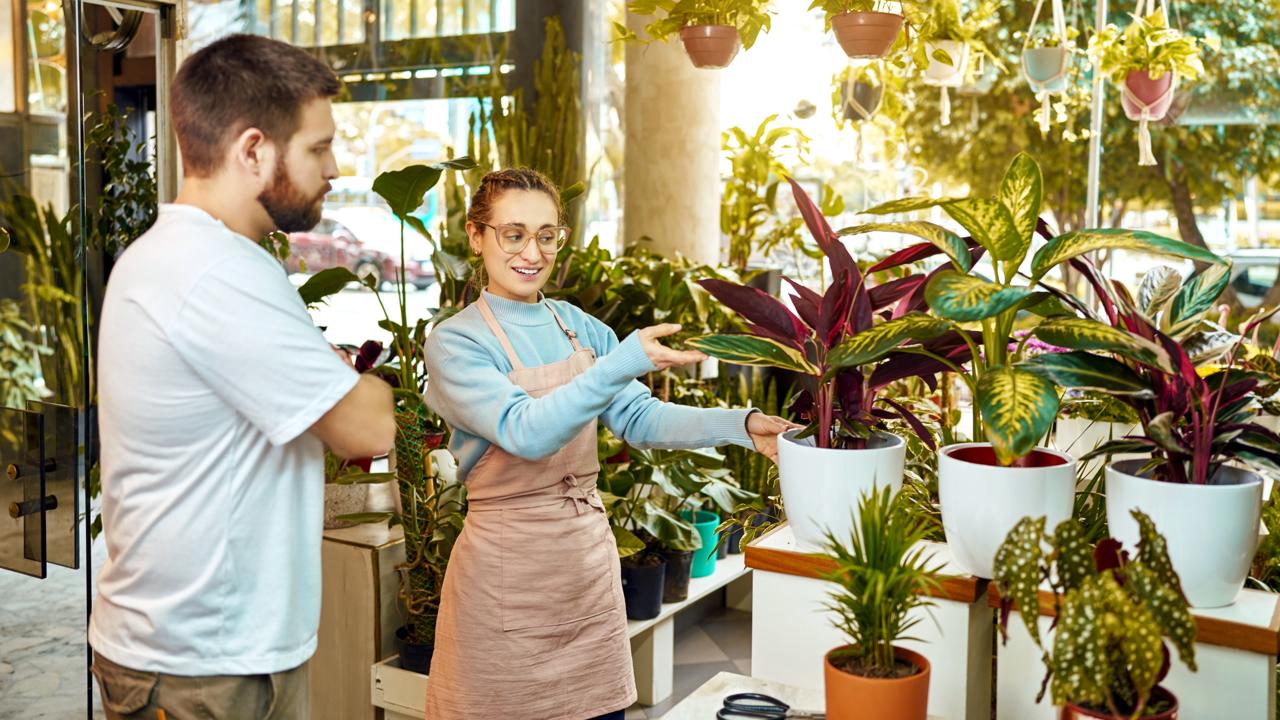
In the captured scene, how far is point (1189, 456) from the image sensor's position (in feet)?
5.24

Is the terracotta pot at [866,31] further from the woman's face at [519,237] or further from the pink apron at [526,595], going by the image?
the pink apron at [526,595]

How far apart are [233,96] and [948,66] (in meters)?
3.63

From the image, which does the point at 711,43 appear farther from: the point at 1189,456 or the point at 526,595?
the point at 1189,456

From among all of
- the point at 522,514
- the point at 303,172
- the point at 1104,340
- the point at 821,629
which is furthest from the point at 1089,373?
the point at 522,514

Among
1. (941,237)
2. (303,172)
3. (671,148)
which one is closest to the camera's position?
(303,172)

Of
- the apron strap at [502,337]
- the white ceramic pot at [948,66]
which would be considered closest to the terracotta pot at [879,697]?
the apron strap at [502,337]

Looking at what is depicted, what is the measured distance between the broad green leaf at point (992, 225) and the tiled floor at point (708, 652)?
8.46 ft

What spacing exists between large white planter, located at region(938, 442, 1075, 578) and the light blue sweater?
Result: 0.54m

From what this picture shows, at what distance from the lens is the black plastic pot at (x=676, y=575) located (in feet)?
13.0

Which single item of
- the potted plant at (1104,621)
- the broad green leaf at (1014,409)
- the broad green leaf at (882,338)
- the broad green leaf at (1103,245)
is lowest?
the potted plant at (1104,621)

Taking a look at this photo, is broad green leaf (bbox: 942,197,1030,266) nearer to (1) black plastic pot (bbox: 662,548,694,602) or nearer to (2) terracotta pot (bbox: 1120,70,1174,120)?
(1) black plastic pot (bbox: 662,548,694,602)

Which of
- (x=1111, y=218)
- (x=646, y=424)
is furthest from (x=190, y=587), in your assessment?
(x=1111, y=218)

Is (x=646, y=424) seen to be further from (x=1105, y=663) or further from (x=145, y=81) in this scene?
(x=145, y=81)

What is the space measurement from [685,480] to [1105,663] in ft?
8.23
